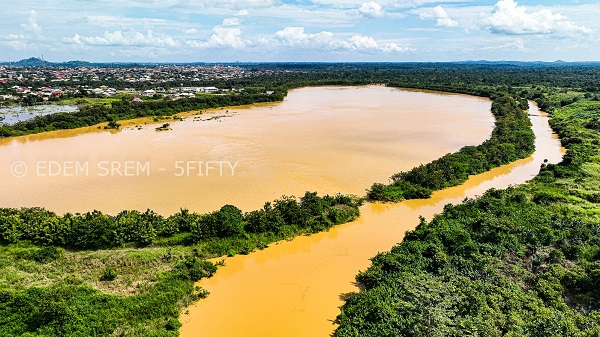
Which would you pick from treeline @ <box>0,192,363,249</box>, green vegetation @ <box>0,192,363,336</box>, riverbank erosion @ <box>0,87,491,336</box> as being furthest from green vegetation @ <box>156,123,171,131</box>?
riverbank erosion @ <box>0,87,491,336</box>

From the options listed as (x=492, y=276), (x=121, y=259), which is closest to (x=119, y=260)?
(x=121, y=259)

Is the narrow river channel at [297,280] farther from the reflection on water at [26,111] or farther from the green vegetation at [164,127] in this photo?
the reflection on water at [26,111]

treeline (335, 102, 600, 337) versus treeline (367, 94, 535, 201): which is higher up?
treeline (367, 94, 535, 201)

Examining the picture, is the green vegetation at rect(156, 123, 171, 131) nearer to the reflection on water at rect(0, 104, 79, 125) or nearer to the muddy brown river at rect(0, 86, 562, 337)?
the muddy brown river at rect(0, 86, 562, 337)

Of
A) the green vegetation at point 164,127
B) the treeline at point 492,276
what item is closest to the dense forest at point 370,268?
the treeline at point 492,276

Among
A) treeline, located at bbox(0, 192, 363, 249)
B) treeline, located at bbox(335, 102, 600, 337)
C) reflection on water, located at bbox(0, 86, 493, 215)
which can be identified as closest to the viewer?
treeline, located at bbox(335, 102, 600, 337)

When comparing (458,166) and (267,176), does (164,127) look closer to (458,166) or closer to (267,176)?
(267,176)

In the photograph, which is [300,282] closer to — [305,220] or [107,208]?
[305,220]
